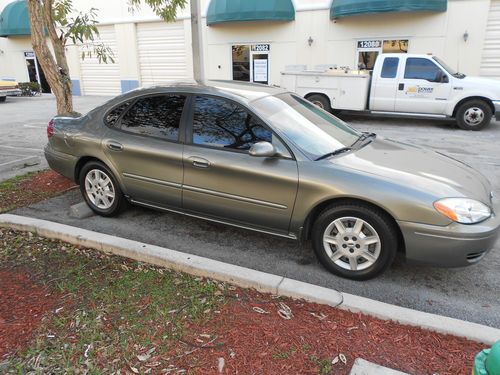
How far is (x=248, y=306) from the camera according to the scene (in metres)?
3.01

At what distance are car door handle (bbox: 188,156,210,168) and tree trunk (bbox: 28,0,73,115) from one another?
257 cm

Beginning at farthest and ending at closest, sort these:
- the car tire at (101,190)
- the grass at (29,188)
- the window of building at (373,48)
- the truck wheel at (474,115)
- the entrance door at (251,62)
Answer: the entrance door at (251,62) < the window of building at (373,48) < the truck wheel at (474,115) < the grass at (29,188) < the car tire at (101,190)

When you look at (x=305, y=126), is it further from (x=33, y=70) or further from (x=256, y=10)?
(x=33, y=70)

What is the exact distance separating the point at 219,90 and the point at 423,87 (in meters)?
8.85

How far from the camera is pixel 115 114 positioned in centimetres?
457

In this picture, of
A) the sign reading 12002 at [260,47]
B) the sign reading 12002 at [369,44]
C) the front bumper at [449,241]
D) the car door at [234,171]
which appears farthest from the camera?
the sign reading 12002 at [260,47]

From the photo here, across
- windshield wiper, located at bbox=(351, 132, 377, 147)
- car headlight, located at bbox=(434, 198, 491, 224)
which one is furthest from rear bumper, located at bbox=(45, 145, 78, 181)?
car headlight, located at bbox=(434, 198, 491, 224)

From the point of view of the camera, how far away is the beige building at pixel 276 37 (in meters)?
13.9

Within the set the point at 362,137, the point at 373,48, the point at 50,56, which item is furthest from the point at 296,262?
the point at 373,48

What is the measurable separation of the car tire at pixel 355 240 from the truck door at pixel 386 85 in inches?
362

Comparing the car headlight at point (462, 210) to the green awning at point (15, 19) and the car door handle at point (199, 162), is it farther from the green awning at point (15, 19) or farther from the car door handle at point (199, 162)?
the green awning at point (15, 19)

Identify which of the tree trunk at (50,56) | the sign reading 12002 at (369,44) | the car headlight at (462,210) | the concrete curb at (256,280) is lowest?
the concrete curb at (256,280)

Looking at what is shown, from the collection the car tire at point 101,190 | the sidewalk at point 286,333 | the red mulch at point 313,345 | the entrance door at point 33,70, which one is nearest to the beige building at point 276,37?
the entrance door at point 33,70

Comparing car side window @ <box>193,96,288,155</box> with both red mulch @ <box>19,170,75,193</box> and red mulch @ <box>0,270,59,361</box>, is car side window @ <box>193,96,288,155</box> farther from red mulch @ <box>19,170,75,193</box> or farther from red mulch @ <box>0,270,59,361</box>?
red mulch @ <box>19,170,75,193</box>
